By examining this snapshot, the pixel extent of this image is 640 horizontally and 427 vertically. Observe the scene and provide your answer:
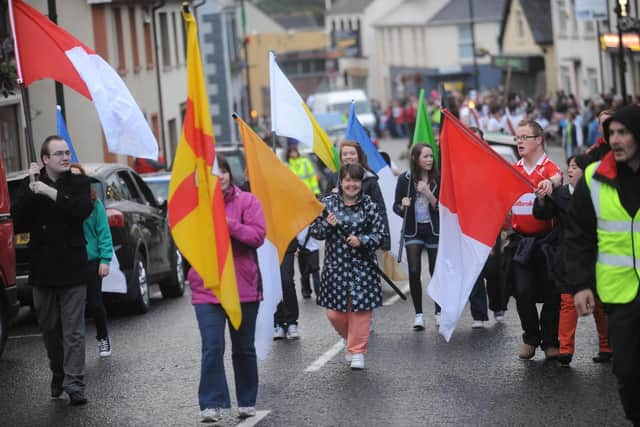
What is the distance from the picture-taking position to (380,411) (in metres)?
9.08

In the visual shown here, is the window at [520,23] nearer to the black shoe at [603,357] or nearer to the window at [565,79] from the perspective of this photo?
the window at [565,79]

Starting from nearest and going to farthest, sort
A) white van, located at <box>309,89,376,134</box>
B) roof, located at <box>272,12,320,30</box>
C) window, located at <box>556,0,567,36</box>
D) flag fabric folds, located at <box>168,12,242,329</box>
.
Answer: flag fabric folds, located at <box>168,12,242,329</box> → window, located at <box>556,0,567,36</box> → white van, located at <box>309,89,376,134</box> → roof, located at <box>272,12,320,30</box>

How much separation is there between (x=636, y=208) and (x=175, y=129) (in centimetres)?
3691

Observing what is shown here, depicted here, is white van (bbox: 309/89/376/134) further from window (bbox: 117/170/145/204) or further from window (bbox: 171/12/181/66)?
window (bbox: 117/170/145/204)

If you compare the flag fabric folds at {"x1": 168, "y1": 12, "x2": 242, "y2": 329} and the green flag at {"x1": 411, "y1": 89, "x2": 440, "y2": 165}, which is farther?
the green flag at {"x1": 411, "y1": 89, "x2": 440, "y2": 165}

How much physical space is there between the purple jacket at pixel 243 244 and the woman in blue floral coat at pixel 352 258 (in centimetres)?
195

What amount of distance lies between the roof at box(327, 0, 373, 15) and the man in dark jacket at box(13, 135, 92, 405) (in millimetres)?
103013

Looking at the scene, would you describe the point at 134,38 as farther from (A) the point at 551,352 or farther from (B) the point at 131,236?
(A) the point at 551,352

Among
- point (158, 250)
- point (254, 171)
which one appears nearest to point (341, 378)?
point (254, 171)

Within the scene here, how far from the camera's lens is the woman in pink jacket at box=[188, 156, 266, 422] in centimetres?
874

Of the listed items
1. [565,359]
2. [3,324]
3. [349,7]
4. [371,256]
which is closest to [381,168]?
[371,256]

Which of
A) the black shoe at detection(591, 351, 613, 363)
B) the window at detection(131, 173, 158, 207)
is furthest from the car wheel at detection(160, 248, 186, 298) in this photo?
the black shoe at detection(591, 351, 613, 363)

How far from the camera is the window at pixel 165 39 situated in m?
42.5

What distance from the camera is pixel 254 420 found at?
8938 millimetres
